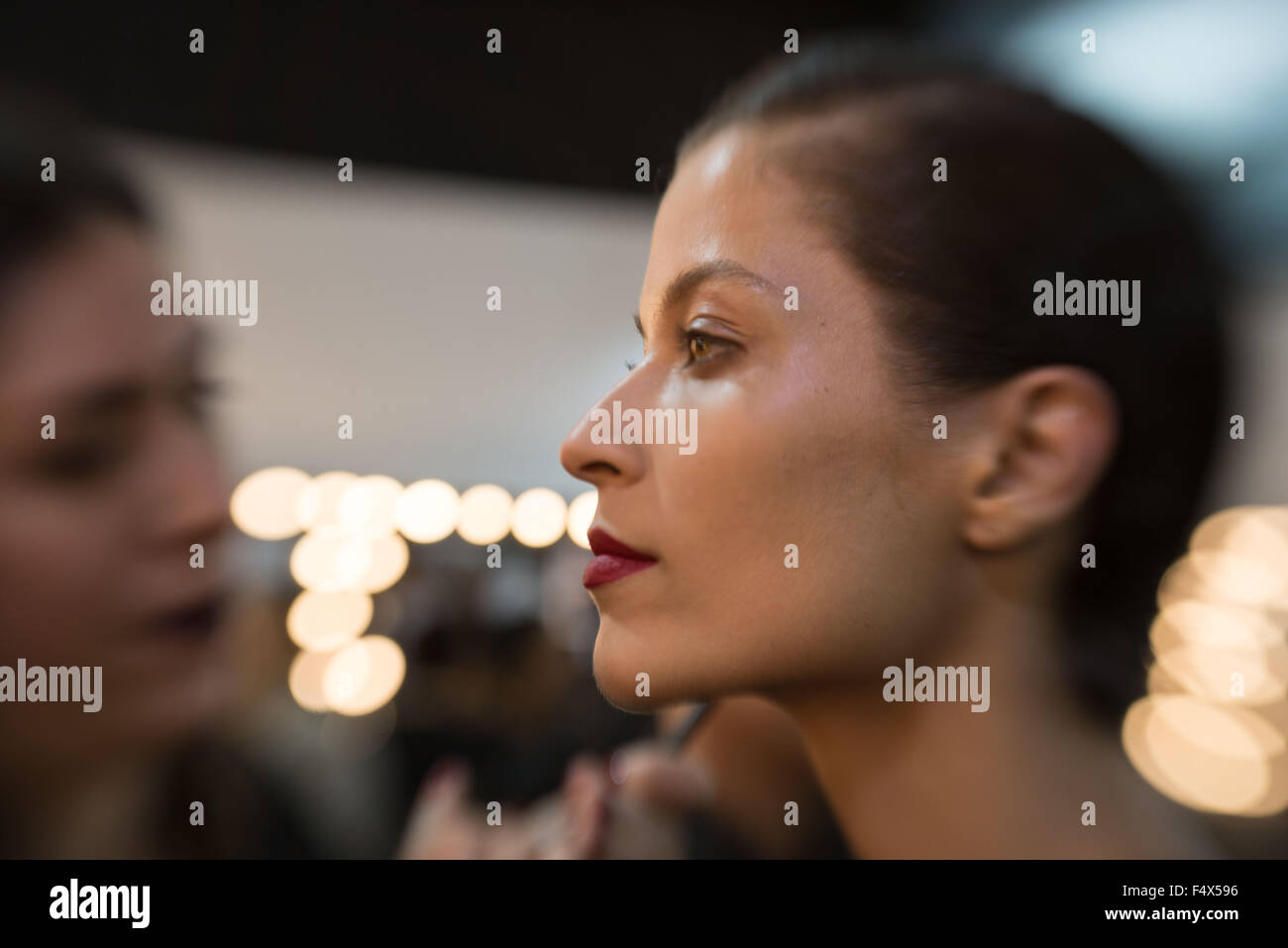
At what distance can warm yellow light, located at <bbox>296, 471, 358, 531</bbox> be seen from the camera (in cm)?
124

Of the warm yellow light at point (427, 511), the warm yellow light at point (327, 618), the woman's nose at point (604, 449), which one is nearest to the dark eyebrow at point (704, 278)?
the woman's nose at point (604, 449)

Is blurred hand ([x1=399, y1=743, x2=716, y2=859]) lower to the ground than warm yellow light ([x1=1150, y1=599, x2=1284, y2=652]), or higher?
lower

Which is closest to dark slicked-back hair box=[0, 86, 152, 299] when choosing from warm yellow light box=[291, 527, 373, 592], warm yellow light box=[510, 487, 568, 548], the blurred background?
Answer: the blurred background

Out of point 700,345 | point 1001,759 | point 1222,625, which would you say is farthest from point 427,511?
point 1222,625

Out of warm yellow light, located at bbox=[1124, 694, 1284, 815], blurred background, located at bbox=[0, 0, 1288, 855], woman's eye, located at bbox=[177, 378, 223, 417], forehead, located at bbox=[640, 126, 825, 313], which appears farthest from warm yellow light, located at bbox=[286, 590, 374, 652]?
warm yellow light, located at bbox=[1124, 694, 1284, 815]

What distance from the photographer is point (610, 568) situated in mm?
882

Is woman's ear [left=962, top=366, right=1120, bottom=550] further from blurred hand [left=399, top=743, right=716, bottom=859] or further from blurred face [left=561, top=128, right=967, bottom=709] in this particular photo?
blurred hand [left=399, top=743, right=716, bottom=859]

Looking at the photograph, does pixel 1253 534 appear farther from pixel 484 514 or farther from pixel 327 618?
pixel 327 618

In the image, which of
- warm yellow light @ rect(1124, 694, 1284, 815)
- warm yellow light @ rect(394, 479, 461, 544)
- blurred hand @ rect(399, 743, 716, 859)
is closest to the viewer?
warm yellow light @ rect(1124, 694, 1284, 815)

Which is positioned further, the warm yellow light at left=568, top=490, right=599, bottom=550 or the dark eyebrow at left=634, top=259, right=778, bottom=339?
the warm yellow light at left=568, top=490, right=599, bottom=550

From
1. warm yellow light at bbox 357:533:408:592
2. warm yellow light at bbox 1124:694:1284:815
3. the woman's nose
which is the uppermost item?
the woman's nose

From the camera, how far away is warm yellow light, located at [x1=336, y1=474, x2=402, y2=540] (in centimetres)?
124

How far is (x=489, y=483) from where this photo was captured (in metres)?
1.21

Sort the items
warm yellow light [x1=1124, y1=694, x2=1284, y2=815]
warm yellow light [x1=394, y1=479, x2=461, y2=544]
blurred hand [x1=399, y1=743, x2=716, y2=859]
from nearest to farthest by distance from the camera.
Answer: warm yellow light [x1=1124, y1=694, x2=1284, y2=815], blurred hand [x1=399, y1=743, x2=716, y2=859], warm yellow light [x1=394, y1=479, x2=461, y2=544]
